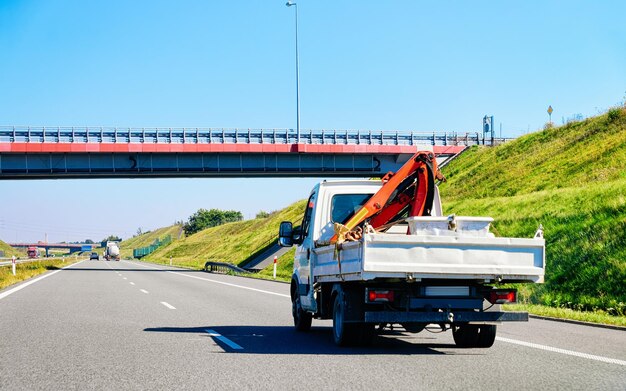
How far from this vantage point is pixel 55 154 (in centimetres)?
4725

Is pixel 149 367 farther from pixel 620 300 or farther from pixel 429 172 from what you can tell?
pixel 620 300

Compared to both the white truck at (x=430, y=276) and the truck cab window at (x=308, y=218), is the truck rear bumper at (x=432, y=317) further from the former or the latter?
the truck cab window at (x=308, y=218)

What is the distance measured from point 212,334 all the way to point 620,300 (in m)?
9.32

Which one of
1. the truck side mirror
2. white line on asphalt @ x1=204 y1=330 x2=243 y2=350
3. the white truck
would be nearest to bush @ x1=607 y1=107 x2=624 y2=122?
the truck side mirror

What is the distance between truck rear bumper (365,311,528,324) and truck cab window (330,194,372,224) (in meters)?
2.41

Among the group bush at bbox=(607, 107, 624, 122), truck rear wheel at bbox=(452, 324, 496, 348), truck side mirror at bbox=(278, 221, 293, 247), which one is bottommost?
truck rear wheel at bbox=(452, 324, 496, 348)

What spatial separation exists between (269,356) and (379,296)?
144cm

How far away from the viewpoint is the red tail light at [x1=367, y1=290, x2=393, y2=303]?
356 inches

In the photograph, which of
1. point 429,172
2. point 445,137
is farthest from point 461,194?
point 429,172

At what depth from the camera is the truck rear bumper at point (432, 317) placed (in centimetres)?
898

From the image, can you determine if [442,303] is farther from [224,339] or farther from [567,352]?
[224,339]

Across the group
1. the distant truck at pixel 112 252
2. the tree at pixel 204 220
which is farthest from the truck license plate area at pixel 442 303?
the tree at pixel 204 220

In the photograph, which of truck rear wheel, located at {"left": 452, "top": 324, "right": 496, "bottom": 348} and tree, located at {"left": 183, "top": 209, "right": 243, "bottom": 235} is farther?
tree, located at {"left": 183, "top": 209, "right": 243, "bottom": 235}

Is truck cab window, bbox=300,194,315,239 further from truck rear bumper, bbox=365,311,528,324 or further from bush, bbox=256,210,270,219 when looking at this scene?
bush, bbox=256,210,270,219
